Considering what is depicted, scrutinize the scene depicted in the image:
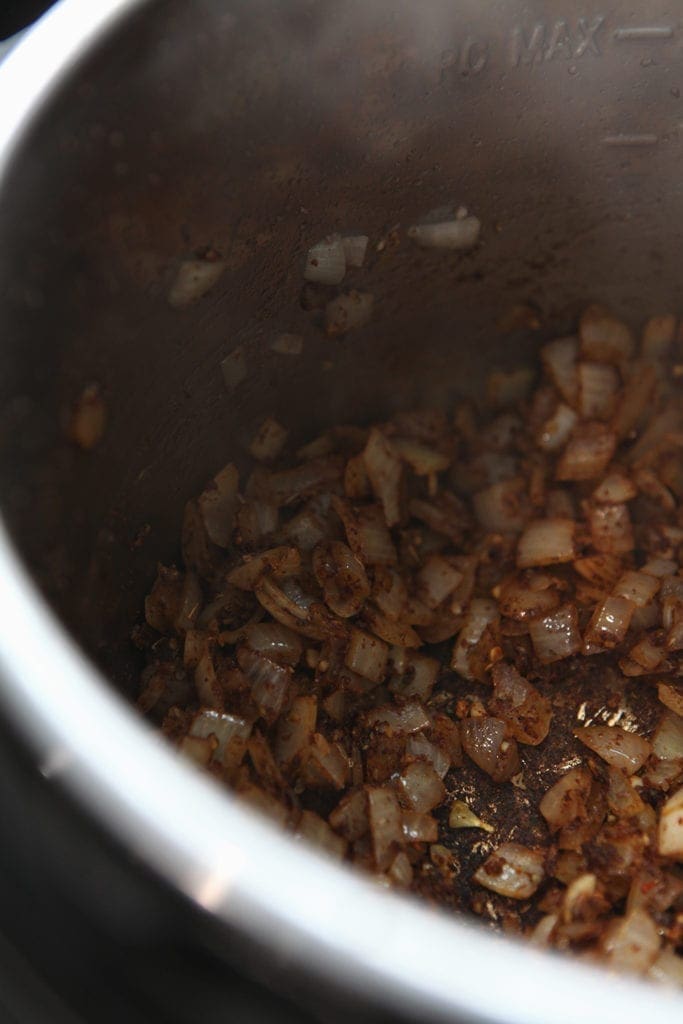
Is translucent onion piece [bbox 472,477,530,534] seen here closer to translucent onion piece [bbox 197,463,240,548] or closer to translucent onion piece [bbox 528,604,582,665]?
translucent onion piece [bbox 528,604,582,665]

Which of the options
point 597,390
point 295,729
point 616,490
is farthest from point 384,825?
point 597,390

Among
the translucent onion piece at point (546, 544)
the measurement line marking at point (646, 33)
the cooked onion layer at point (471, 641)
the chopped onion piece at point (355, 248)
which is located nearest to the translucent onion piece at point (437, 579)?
the cooked onion layer at point (471, 641)

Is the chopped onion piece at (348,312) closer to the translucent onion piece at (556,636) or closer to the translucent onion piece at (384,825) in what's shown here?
the translucent onion piece at (556,636)

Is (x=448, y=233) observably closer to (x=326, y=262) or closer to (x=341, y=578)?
(x=326, y=262)

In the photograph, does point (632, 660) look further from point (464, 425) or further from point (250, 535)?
point (250, 535)

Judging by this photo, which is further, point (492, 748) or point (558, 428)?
point (558, 428)

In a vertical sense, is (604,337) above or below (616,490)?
above

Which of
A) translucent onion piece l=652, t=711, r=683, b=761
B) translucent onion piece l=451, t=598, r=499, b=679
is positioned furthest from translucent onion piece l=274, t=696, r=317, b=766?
translucent onion piece l=652, t=711, r=683, b=761
